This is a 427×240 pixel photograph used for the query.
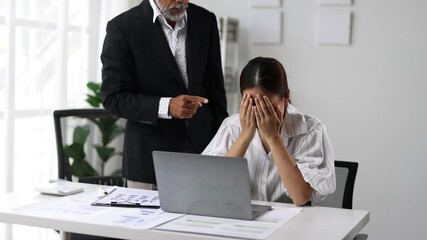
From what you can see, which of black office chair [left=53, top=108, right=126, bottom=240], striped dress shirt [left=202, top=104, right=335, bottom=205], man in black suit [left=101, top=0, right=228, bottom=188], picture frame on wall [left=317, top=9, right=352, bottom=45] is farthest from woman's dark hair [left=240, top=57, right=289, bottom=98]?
picture frame on wall [left=317, top=9, right=352, bottom=45]

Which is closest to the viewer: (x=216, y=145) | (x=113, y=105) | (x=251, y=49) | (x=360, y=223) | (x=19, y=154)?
(x=360, y=223)

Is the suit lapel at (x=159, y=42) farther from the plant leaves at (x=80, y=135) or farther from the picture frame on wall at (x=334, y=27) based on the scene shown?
the picture frame on wall at (x=334, y=27)

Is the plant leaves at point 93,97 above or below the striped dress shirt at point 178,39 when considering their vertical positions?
below

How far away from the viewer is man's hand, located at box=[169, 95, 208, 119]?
275 cm

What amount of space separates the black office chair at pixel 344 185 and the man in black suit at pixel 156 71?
623 mm

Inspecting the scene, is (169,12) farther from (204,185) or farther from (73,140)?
(73,140)

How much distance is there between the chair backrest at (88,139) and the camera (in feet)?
10.4

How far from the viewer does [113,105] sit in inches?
116

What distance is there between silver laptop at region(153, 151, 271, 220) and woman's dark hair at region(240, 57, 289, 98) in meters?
0.44

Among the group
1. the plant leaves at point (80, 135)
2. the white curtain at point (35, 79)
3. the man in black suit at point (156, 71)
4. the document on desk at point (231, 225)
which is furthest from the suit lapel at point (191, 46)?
the plant leaves at point (80, 135)

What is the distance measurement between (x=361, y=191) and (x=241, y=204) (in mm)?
2580

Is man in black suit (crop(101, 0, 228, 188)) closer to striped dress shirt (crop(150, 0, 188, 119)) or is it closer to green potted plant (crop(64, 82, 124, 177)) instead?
striped dress shirt (crop(150, 0, 188, 119))

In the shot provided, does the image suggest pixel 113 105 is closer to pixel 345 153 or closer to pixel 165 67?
pixel 165 67

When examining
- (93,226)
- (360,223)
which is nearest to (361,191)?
(360,223)
